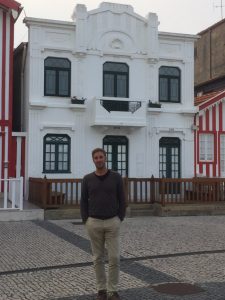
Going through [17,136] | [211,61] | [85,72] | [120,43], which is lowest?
[17,136]

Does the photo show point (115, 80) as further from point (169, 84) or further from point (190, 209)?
point (190, 209)

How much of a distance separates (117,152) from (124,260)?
9953 mm

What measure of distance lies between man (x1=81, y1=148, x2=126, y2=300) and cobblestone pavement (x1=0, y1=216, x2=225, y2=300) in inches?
15.1

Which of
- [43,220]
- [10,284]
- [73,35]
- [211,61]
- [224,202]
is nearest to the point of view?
[10,284]

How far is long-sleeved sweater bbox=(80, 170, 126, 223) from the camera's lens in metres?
6.02

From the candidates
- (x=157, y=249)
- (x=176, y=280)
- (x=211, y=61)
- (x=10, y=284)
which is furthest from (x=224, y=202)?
(x=211, y=61)

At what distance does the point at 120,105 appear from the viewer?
17.6 m

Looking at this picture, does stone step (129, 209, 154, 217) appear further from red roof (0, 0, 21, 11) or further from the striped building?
red roof (0, 0, 21, 11)

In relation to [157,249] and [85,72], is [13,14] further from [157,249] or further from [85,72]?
[157,249]

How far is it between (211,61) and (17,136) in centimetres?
1896

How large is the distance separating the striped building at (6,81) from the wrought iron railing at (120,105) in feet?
11.4

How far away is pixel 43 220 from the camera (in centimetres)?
1412

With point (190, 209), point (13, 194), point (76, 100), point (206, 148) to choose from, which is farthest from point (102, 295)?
point (206, 148)

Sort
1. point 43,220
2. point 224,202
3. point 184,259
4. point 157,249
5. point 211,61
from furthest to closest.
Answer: point 211,61, point 224,202, point 43,220, point 157,249, point 184,259
